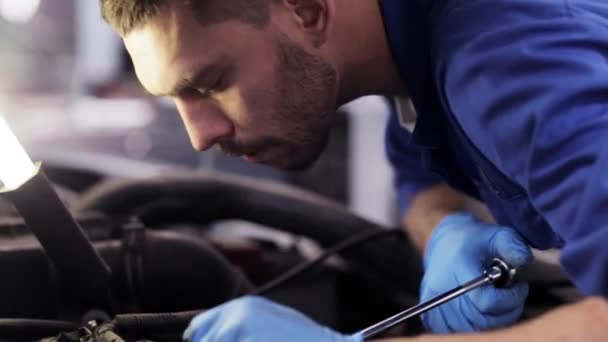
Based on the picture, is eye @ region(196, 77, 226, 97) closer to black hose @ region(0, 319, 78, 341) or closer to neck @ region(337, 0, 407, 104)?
neck @ region(337, 0, 407, 104)

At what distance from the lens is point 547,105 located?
1.69ft

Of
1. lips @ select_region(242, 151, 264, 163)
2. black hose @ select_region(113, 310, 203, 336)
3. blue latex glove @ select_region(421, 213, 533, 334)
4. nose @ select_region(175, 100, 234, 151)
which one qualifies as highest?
nose @ select_region(175, 100, 234, 151)

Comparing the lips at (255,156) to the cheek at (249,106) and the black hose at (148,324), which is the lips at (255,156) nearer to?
the cheek at (249,106)

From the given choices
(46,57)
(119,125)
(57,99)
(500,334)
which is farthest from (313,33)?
(46,57)

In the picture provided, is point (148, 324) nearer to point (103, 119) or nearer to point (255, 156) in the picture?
point (255, 156)

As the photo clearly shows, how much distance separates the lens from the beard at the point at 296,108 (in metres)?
0.73

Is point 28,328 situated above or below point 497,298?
above

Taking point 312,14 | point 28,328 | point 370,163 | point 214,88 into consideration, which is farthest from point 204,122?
point 370,163

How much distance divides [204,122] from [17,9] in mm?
1624

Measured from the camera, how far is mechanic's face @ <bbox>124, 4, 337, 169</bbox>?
70 cm

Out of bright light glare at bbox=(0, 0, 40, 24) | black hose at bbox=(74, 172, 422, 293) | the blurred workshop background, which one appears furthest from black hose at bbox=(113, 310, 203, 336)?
bright light glare at bbox=(0, 0, 40, 24)

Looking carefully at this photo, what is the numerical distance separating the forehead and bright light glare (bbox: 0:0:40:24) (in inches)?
59.5

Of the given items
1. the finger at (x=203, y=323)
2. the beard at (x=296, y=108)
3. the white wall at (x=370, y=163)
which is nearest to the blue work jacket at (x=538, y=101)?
the beard at (x=296, y=108)

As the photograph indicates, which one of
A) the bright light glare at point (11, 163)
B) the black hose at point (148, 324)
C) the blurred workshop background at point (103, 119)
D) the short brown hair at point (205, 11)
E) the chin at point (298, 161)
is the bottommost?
the blurred workshop background at point (103, 119)
